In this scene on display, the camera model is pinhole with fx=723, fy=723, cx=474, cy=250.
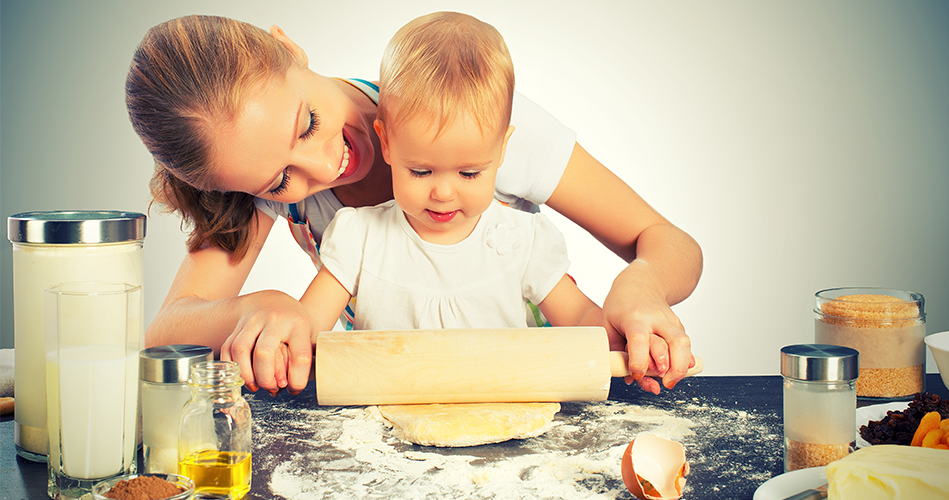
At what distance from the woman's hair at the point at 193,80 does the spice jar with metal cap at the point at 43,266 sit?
11.7 inches

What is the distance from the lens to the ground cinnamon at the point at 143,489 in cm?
60

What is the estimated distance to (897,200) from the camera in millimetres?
3086

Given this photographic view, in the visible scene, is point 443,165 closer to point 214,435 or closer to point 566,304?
point 566,304

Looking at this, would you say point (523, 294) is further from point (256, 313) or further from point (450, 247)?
point (256, 313)

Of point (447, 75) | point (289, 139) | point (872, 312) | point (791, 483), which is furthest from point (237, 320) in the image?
point (872, 312)

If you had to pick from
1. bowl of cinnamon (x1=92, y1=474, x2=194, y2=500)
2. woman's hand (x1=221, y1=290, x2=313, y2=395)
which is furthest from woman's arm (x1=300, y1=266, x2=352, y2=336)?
bowl of cinnamon (x1=92, y1=474, x2=194, y2=500)

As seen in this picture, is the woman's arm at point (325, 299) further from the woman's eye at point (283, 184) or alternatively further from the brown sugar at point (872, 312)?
the brown sugar at point (872, 312)

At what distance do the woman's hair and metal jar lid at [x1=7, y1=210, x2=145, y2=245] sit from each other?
33cm

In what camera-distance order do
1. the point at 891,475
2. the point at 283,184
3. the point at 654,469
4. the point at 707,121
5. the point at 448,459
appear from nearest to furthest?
the point at 891,475
the point at 654,469
the point at 448,459
the point at 283,184
the point at 707,121

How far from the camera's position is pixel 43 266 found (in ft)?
2.41

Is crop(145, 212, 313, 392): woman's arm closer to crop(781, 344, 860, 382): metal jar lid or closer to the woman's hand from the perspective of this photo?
the woman's hand

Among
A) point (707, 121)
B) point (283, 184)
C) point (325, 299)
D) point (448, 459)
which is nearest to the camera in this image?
point (448, 459)

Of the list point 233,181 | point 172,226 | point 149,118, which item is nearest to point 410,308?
point 233,181

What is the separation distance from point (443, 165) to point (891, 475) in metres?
0.69
